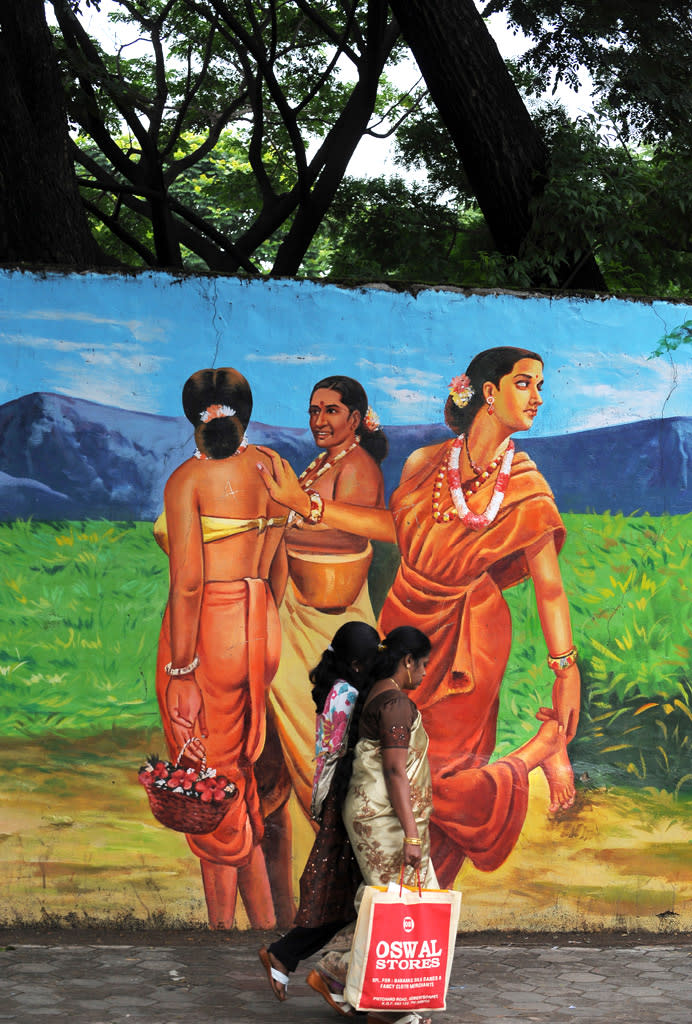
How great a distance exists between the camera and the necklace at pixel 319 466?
15.9 ft

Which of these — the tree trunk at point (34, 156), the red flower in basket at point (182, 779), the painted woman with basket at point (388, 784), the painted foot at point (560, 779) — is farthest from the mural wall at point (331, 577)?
the tree trunk at point (34, 156)

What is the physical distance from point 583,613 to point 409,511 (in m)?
0.95

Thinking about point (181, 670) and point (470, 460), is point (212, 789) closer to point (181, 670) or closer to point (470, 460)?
point (181, 670)

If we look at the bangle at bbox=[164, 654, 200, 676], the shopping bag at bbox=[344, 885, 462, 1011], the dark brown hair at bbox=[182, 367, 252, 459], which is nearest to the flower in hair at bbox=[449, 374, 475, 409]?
the dark brown hair at bbox=[182, 367, 252, 459]

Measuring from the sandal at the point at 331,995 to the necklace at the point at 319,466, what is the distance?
6.72ft

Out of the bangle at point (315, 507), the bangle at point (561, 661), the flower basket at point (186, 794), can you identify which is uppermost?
the bangle at point (315, 507)

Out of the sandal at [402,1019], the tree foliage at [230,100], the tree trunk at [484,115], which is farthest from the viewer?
the tree foliage at [230,100]

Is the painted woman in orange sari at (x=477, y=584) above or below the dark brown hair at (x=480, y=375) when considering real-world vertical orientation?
below

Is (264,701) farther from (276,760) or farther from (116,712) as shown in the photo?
(116,712)

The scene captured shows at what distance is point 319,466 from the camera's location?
4855 mm

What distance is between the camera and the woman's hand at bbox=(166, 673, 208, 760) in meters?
4.74

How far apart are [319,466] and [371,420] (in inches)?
12.6

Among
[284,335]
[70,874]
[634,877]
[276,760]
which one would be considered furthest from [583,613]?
[70,874]

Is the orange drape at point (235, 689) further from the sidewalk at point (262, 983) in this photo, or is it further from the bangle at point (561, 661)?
the bangle at point (561, 661)
